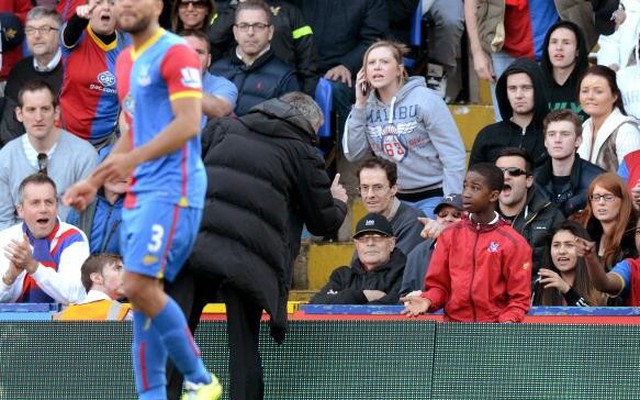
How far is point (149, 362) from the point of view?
777 cm

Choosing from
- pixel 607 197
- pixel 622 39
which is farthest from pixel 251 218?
pixel 622 39

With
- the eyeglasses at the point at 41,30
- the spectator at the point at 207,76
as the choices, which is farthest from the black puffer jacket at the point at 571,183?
the eyeglasses at the point at 41,30

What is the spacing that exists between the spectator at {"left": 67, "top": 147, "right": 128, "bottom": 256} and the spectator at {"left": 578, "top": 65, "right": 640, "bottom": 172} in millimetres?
3342

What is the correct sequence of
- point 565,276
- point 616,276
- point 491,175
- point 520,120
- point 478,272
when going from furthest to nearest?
point 520,120 → point 565,276 → point 616,276 → point 491,175 → point 478,272

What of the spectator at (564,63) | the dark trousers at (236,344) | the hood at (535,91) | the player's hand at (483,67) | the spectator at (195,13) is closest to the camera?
the dark trousers at (236,344)

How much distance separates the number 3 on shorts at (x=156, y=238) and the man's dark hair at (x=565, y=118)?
15.6 ft

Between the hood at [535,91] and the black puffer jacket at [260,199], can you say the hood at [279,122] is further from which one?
the hood at [535,91]

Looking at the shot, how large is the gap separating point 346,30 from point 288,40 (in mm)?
649

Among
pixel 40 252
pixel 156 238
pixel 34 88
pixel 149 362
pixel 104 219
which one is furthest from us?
pixel 34 88

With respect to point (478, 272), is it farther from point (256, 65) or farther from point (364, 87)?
point (256, 65)

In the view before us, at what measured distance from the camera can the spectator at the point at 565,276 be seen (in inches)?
405

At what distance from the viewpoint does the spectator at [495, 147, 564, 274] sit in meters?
10.8

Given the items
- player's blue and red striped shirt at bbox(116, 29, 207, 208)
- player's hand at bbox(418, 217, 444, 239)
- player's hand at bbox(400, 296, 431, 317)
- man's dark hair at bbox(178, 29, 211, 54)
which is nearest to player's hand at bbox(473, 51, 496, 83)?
man's dark hair at bbox(178, 29, 211, 54)

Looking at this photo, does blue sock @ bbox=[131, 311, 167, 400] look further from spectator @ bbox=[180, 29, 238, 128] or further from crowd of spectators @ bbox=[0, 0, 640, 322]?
spectator @ bbox=[180, 29, 238, 128]
